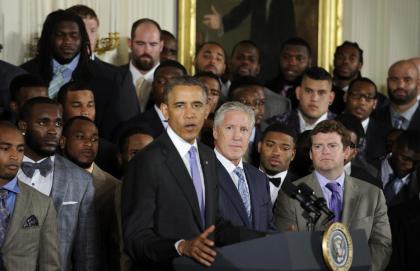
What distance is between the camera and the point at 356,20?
14.3 m

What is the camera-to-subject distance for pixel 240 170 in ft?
23.9

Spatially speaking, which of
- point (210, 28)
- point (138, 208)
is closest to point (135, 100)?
point (210, 28)

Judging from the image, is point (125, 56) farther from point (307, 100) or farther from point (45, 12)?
point (307, 100)

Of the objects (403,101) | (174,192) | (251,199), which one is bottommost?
(251,199)

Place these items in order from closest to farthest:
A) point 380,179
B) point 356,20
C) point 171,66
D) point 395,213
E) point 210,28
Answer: point 395,213
point 380,179
point 171,66
point 210,28
point 356,20

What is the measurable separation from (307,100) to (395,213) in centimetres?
190

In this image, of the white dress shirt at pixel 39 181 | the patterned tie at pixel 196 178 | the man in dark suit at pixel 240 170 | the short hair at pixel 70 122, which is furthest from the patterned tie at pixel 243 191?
the short hair at pixel 70 122

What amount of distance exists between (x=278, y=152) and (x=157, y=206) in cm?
253

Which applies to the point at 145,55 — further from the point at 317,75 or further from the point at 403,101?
the point at 403,101

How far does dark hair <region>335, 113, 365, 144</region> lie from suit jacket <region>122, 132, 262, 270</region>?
329 centimetres

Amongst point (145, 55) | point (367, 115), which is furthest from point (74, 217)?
point (367, 115)

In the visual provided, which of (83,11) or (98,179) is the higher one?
(83,11)

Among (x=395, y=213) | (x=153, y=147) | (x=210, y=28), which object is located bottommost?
(x=395, y=213)

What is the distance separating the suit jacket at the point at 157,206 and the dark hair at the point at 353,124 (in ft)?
10.8
